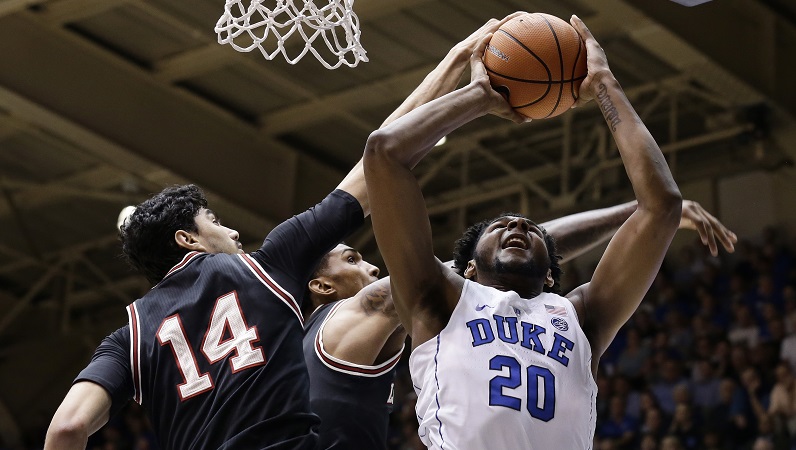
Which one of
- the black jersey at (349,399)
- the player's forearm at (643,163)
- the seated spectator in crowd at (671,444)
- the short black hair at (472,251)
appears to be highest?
the player's forearm at (643,163)

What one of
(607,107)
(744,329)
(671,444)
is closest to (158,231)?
(607,107)

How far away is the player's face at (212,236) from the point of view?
4.26m

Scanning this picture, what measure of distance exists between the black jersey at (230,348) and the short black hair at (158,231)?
13 cm

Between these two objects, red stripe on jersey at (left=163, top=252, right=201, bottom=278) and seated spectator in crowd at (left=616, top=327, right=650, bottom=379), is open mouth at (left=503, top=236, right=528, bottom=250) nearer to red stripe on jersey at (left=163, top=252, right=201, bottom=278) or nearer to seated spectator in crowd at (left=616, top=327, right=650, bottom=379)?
red stripe on jersey at (left=163, top=252, right=201, bottom=278)

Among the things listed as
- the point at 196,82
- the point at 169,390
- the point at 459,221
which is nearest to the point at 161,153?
the point at 196,82

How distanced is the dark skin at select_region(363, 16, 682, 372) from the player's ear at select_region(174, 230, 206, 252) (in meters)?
0.75

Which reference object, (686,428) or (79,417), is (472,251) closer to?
(79,417)

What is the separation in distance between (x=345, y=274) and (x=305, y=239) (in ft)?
4.27

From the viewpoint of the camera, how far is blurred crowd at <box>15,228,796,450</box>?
10.3 metres

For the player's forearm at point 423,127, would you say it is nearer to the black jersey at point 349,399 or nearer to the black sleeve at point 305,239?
the black sleeve at point 305,239

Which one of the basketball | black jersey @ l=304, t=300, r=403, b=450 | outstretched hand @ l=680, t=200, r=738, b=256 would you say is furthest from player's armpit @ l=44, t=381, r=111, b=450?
outstretched hand @ l=680, t=200, r=738, b=256

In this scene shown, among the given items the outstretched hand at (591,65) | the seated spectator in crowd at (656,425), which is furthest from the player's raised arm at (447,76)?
the seated spectator in crowd at (656,425)

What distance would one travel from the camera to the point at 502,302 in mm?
3807

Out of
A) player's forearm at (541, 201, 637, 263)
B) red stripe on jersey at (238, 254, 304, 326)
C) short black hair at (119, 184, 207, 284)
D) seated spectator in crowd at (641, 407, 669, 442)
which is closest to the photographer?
red stripe on jersey at (238, 254, 304, 326)
